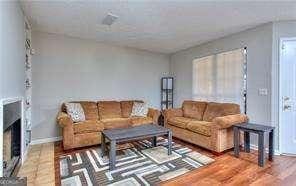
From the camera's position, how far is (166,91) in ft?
19.0

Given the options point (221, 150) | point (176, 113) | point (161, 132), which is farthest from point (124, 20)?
point (221, 150)

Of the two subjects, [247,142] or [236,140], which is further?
[247,142]

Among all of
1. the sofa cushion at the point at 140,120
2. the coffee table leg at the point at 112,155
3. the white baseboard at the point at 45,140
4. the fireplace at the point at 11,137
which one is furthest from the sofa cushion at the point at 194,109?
the fireplace at the point at 11,137

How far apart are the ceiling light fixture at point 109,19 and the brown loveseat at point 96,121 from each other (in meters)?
1.79

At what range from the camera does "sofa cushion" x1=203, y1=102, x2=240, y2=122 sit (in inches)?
148

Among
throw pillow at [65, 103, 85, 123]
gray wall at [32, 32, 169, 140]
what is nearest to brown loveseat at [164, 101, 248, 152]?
gray wall at [32, 32, 169, 140]

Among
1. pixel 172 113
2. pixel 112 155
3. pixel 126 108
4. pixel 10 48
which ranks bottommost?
pixel 112 155

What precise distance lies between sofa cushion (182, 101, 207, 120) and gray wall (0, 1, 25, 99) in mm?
3366

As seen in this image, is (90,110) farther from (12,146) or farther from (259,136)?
(259,136)

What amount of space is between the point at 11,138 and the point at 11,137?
0.01m

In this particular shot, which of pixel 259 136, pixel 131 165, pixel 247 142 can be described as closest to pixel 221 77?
pixel 247 142

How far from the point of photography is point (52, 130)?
13.9ft

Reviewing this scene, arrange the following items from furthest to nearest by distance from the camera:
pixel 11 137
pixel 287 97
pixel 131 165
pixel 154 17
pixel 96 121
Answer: pixel 96 121, pixel 287 97, pixel 154 17, pixel 131 165, pixel 11 137

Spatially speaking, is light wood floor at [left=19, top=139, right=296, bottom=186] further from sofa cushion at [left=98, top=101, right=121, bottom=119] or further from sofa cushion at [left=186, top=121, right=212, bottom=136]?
sofa cushion at [left=98, top=101, right=121, bottom=119]
